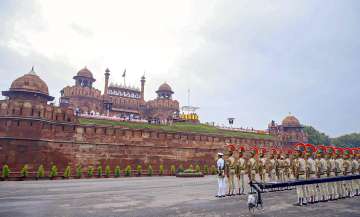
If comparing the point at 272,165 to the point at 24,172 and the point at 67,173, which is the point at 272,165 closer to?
the point at 67,173

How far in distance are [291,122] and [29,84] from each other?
33.5 m

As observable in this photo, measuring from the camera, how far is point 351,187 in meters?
10.1

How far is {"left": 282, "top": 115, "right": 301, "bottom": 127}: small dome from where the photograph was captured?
37.4 metres

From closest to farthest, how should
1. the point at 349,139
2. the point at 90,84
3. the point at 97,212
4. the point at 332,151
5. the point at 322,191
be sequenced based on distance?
the point at 97,212 < the point at 322,191 < the point at 332,151 < the point at 90,84 < the point at 349,139

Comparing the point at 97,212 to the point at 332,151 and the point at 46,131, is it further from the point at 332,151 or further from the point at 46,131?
the point at 46,131

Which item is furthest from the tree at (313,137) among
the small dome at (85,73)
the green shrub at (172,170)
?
the small dome at (85,73)

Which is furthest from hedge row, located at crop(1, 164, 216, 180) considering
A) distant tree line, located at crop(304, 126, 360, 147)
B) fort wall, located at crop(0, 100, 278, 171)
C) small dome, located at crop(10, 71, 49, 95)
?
distant tree line, located at crop(304, 126, 360, 147)

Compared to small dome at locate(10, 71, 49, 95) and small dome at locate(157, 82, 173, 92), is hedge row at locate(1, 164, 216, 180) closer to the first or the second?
small dome at locate(10, 71, 49, 95)

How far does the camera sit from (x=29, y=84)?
2127 cm

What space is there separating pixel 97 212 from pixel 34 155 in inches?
585

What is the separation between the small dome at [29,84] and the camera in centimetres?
2098

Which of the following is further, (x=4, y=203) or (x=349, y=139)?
(x=349, y=139)

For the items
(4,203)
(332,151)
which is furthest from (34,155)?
(332,151)

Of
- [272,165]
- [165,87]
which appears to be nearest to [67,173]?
[272,165]
